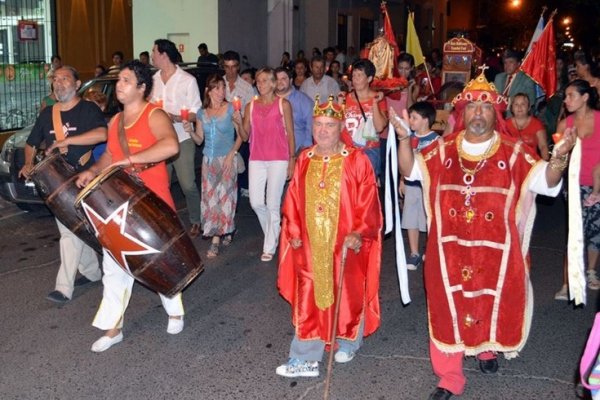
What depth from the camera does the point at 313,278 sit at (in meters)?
4.57

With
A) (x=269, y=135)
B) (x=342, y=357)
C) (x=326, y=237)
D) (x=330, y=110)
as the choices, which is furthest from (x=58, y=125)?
(x=342, y=357)

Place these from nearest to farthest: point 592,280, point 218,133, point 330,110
A: point 330,110, point 592,280, point 218,133

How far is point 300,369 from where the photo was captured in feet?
15.4

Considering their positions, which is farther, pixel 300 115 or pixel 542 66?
pixel 542 66

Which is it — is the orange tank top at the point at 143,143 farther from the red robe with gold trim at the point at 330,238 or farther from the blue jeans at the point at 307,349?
the blue jeans at the point at 307,349

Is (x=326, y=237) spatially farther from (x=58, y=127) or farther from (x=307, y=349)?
(x=58, y=127)

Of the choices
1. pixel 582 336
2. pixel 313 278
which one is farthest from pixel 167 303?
pixel 582 336

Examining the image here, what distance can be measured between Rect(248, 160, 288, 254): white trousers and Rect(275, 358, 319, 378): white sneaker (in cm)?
263

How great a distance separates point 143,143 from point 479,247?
230 centimetres

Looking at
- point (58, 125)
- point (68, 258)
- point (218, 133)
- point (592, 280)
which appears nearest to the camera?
point (58, 125)

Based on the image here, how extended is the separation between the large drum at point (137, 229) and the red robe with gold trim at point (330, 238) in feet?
2.34

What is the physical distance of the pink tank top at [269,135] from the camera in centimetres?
706

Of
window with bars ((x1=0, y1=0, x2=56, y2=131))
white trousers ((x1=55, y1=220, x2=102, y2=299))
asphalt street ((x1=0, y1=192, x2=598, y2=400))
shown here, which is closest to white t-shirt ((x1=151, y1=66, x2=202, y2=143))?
asphalt street ((x1=0, y1=192, x2=598, y2=400))

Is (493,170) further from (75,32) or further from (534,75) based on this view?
(75,32)
